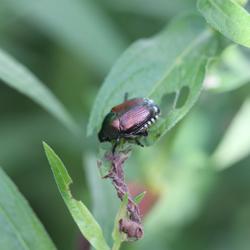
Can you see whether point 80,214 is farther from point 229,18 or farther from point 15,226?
point 229,18

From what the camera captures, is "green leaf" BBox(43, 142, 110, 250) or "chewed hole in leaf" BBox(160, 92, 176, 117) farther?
"chewed hole in leaf" BBox(160, 92, 176, 117)

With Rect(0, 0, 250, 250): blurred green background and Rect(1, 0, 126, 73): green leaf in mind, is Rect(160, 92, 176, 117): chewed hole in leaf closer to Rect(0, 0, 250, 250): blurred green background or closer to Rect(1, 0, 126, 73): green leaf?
Rect(0, 0, 250, 250): blurred green background

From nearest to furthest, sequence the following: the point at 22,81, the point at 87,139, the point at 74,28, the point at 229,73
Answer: the point at 22,81 < the point at 229,73 < the point at 87,139 < the point at 74,28

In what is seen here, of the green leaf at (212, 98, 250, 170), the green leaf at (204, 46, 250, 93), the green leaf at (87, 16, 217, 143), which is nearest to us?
the green leaf at (87, 16, 217, 143)

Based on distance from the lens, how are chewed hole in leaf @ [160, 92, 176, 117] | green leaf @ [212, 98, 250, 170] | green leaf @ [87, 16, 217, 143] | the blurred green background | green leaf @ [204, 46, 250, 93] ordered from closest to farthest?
1. green leaf @ [87, 16, 217, 143]
2. chewed hole in leaf @ [160, 92, 176, 117]
3. green leaf @ [204, 46, 250, 93]
4. green leaf @ [212, 98, 250, 170]
5. the blurred green background

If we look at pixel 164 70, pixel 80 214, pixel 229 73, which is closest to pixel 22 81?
pixel 164 70

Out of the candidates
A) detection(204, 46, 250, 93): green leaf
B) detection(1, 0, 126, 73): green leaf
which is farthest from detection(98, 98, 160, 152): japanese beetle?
detection(1, 0, 126, 73): green leaf
